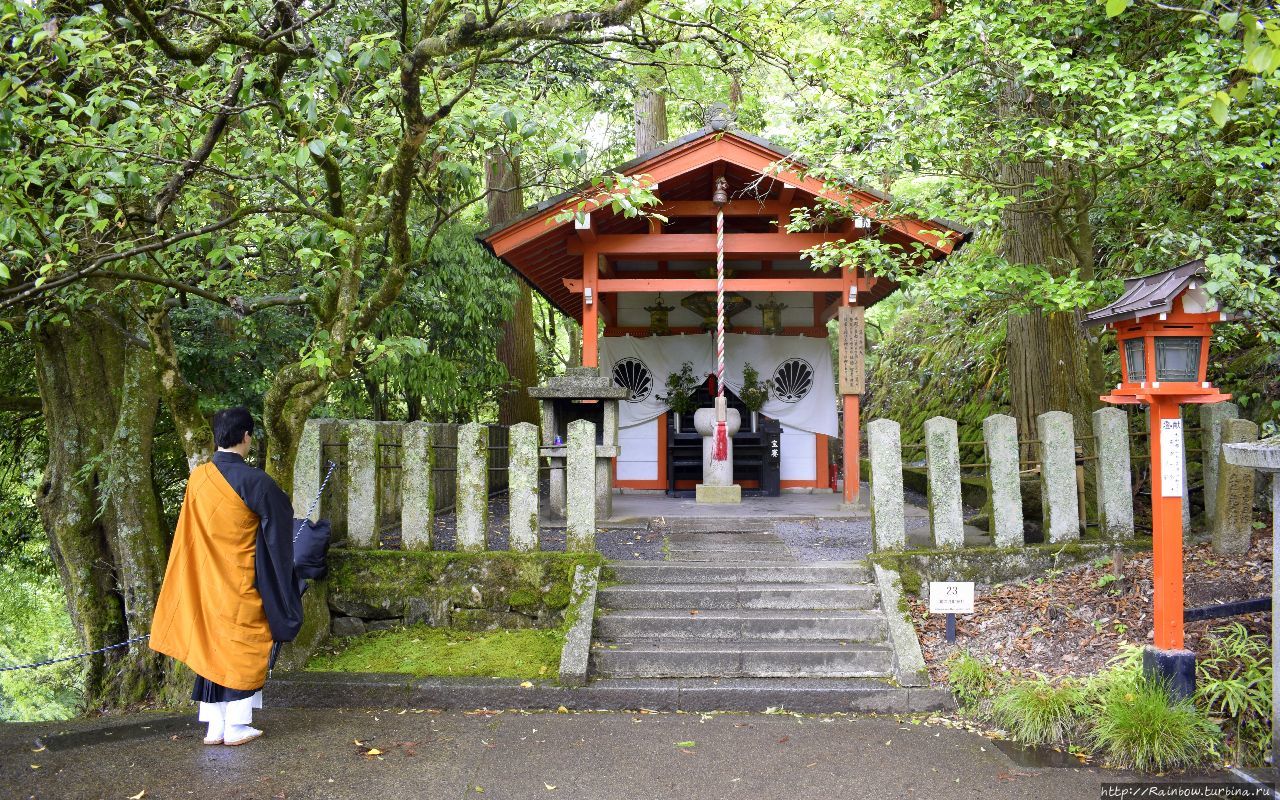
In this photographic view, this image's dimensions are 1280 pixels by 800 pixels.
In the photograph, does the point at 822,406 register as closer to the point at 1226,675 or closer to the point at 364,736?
the point at 1226,675

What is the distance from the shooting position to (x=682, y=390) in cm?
1201

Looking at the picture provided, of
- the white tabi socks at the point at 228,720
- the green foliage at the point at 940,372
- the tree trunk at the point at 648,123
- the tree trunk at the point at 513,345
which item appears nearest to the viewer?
the white tabi socks at the point at 228,720

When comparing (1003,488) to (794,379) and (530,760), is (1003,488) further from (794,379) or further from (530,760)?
(794,379)

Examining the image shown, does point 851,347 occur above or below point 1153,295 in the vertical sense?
above

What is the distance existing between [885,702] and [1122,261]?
6721 mm

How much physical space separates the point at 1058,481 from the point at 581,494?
362 centimetres

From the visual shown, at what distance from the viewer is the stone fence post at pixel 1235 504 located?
6.16 m

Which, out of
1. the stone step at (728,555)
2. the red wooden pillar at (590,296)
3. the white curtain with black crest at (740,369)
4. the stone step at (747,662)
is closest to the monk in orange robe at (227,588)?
the stone step at (747,662)

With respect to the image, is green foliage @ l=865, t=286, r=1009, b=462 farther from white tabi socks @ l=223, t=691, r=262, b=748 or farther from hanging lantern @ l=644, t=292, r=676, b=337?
white tabi socks @ l=223, t=691, r=262, b=748

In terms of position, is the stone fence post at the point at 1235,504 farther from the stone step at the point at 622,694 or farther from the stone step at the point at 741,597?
the stone step at the point at 622,694

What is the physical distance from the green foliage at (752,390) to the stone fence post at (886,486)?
219 inches

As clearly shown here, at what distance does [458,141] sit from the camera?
19.1 ft

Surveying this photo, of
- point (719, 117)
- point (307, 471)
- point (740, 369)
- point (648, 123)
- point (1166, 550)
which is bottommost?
point (1166, 550)

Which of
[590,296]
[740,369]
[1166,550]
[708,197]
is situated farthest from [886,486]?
[740,369]
